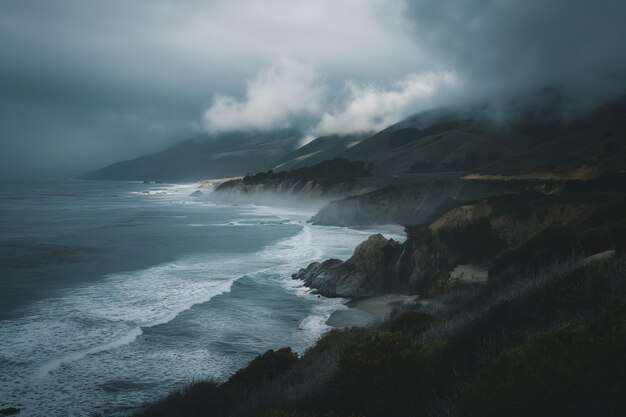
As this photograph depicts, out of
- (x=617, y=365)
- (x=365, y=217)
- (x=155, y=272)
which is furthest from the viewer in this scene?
(x=365, y=217)

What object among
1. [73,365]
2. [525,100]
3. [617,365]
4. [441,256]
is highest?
[525,100]

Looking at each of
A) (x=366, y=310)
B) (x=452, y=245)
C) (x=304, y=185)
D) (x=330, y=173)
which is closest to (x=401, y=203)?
(x=452, y=245)

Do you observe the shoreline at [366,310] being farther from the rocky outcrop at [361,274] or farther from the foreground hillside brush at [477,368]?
the foreground hillside brush at [477,368]

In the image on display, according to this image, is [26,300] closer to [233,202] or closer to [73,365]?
[73,365]

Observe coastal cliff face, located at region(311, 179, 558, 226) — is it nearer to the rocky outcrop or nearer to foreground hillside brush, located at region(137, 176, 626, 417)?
the rocky outcrop

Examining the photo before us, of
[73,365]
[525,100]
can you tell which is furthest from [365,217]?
[525,100]

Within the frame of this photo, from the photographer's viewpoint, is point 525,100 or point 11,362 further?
point 525,100
